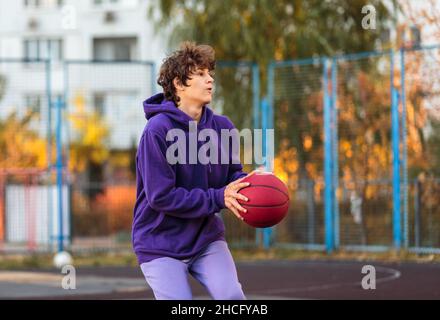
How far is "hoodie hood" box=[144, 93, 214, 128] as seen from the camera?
639cm

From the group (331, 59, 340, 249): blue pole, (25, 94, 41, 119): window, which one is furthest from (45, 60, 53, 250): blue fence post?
(331, 59, 340, 249): blue pole

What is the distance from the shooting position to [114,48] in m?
47.6

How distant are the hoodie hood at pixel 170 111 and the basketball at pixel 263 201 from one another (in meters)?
0.46

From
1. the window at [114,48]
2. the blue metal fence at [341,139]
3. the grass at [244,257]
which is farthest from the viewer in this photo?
the window at [114,48]

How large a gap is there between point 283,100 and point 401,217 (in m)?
3.51

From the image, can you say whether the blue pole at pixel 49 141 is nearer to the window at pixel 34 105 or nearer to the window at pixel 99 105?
the window at pixel 34 105

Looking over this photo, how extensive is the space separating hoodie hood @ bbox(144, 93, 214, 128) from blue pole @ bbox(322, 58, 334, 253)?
1200 centimetres

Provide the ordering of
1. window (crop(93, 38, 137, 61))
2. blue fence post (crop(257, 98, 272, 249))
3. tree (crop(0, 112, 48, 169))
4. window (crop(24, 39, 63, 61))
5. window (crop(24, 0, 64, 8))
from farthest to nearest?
window (crop(24, 0, 64, 8)), window (crop(93, 38, 137, 61)), window (crop(24, 39, 63, 61)), tree (crop(0, 112, 48, 169)), blue fence post (crop(257, 98, 272, 249))

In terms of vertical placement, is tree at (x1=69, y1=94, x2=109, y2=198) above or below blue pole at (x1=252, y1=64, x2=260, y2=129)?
below

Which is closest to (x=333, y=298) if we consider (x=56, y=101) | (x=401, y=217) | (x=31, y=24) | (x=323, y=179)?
(x=401, y=217)

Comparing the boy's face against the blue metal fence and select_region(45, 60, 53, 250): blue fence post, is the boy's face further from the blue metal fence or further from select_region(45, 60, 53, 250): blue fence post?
select_region(45, 60, 53, 250): blue fence post

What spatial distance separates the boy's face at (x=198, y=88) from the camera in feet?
21.0

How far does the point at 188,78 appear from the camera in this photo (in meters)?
6.41

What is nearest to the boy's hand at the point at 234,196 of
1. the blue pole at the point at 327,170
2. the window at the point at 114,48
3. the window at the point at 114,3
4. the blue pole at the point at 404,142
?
the blue pole at the point at 404,142
